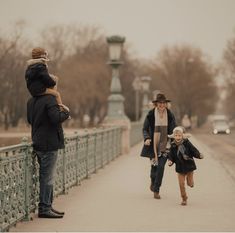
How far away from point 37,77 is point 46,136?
744mm

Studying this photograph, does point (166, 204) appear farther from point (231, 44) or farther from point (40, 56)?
point (231, 44)

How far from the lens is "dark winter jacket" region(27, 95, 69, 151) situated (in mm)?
8648

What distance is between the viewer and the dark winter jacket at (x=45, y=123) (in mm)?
8648

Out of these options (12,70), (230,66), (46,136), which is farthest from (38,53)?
(230,66)

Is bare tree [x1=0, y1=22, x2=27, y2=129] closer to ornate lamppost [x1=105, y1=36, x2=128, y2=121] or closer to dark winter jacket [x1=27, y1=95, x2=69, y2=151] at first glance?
ornate lamppost [x1=105, y1=36, x2=128, y2=121]

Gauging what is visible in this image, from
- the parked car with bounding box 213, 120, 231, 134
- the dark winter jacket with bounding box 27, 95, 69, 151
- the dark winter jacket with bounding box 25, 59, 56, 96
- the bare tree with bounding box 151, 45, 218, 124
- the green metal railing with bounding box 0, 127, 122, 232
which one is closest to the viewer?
the green metal railing with bounding box 0, 127, 122, 232

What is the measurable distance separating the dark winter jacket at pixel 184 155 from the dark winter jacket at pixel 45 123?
2199mm

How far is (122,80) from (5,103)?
728 inches

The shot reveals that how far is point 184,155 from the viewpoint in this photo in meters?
10.2

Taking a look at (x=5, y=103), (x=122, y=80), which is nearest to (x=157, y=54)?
(x=122, y=80)

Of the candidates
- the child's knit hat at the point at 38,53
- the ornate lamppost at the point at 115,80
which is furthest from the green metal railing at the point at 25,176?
the ornate lamppost at the point at 115,80

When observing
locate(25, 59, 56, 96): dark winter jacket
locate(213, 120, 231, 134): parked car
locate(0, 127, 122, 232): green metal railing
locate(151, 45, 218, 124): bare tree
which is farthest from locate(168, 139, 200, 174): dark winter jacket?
locate(151, 45, 218, 124): bare tree

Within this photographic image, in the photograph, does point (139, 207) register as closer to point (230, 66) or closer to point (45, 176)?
point (45, 176)

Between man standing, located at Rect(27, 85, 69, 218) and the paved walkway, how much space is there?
1.02 ft
